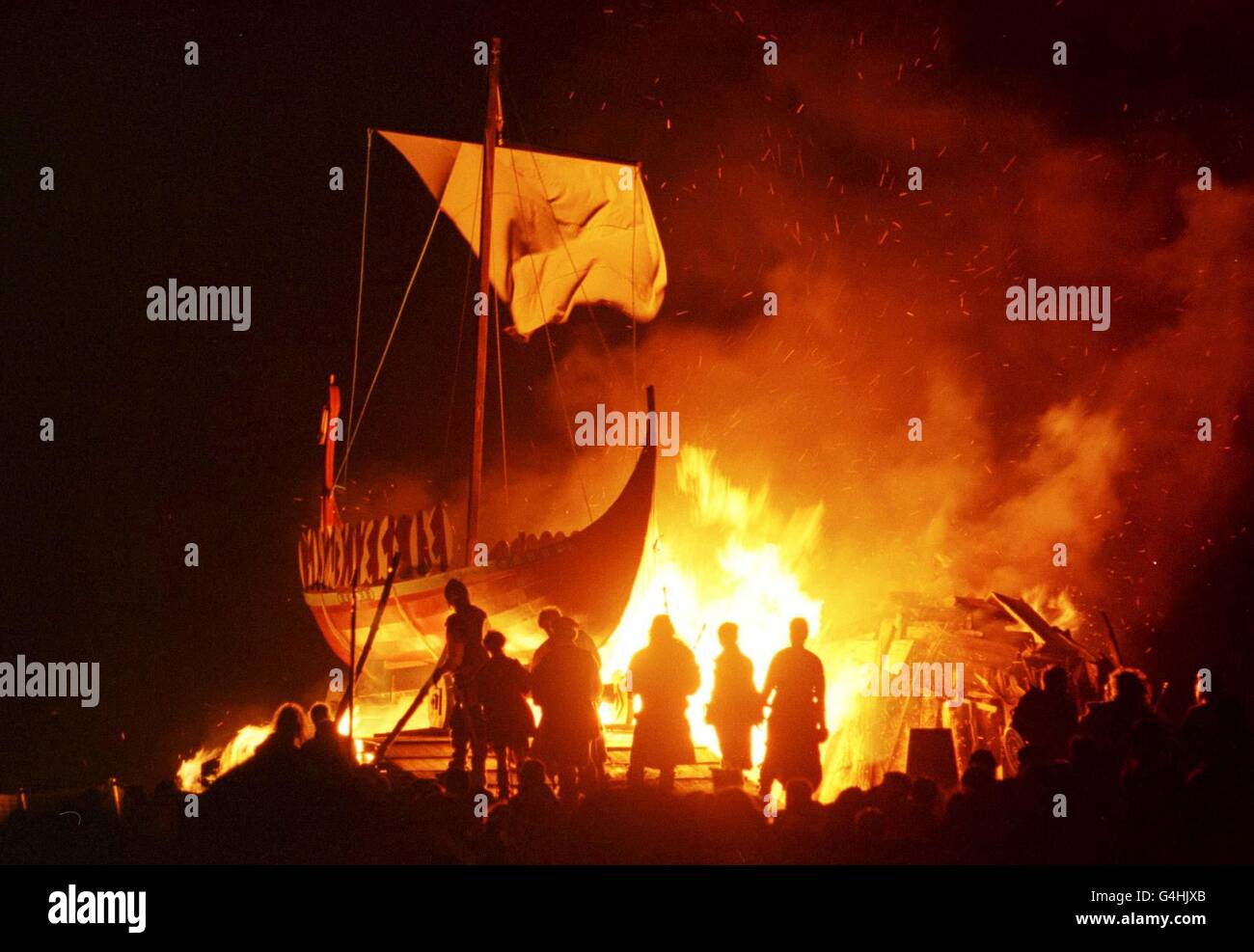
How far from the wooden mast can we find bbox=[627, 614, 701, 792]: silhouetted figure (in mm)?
7274

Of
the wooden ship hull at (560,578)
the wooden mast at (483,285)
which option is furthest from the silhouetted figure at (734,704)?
the wooden mast at (483,285)

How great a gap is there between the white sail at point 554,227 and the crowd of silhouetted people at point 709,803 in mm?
9307

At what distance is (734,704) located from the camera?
8414mm

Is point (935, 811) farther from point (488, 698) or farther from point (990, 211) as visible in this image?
point (990, 211)

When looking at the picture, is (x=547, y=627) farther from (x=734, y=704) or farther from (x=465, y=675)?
(x=734, y=704)

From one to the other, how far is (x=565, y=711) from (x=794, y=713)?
1560 millimetres

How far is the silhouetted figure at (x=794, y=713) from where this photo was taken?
26.8 ft

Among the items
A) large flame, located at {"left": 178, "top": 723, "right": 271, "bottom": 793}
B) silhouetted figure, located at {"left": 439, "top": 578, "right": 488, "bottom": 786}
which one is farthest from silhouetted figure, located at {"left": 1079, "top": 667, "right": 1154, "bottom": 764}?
large flame, located at {"left": 178, "top": 723, "right": 271, "bottom": 793}

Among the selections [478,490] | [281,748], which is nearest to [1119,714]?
[281,748]

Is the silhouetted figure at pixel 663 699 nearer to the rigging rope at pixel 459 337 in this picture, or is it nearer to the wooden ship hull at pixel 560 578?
the wooden ship hull at pixel 560 578

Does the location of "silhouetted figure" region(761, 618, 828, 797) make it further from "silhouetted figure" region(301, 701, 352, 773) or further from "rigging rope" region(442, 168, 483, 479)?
"rigging rope" region(442, 168, 483, 479)

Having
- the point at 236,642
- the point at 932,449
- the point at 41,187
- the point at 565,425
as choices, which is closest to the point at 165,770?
the point at 236,642

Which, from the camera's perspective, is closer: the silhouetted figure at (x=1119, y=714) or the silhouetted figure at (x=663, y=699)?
the silhouetted figure at (x=1119, y=714)
